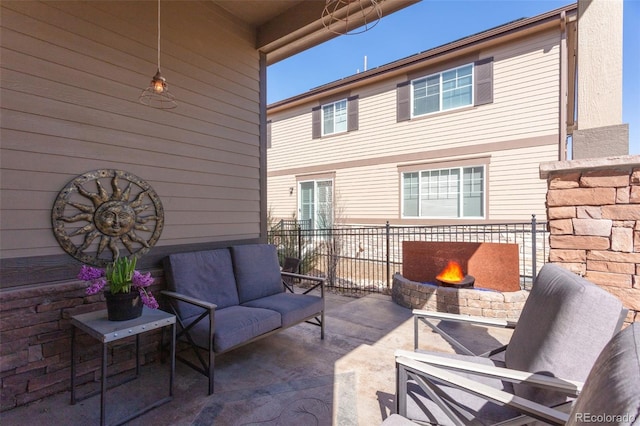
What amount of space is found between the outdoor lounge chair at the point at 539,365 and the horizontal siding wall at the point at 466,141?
5.53 m

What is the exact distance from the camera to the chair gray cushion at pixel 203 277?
9.65 feet

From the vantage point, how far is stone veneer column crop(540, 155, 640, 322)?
1.92 metres

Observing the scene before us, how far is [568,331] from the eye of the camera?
4.66 ft

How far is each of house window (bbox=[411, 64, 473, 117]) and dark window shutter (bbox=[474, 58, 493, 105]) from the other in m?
0.13

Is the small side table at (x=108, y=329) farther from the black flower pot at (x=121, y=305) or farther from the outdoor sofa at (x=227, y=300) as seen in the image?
the outdoor sofa at (x=227, y=300)

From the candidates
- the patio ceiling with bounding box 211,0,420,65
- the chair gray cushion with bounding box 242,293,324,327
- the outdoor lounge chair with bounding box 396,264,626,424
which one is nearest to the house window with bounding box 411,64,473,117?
the patio ceiling with bounding box 211,0,420,65

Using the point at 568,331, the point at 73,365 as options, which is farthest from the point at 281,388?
the point at 568,331

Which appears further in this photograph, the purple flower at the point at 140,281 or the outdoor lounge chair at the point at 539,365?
the purple flower at the point at 140,281

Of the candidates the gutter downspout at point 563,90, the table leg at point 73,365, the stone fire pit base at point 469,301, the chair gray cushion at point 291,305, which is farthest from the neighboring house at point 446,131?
the table leg at point 73,365

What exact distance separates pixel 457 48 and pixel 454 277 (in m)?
5.22

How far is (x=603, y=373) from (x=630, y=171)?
1727 millimetres

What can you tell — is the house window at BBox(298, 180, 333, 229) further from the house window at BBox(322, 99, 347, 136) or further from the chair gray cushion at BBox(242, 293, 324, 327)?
the chair gray cushion at BBox(242, 293, 324, 327)

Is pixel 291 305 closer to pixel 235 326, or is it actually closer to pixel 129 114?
pixel 235 326

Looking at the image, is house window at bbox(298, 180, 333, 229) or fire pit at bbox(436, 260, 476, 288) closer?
fire pit at bbox(436, 260, 476, 288)
